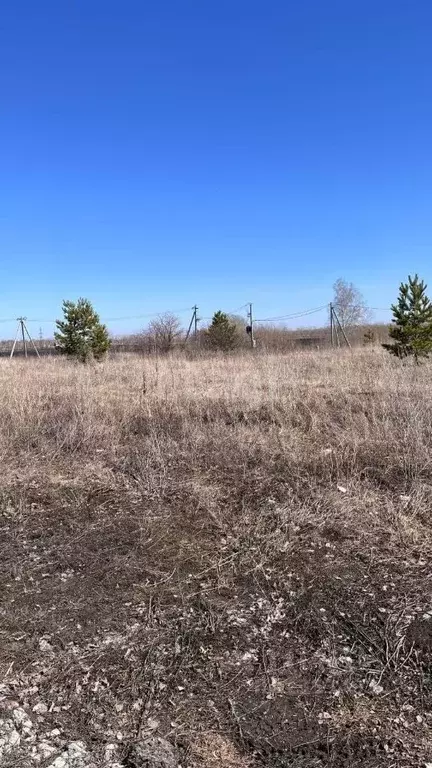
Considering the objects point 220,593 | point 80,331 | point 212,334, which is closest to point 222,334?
point 212,334

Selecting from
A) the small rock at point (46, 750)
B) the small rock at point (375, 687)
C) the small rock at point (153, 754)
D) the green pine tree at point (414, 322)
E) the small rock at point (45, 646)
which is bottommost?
the small rock at point (375, 687)

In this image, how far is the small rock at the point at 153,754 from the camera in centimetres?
177

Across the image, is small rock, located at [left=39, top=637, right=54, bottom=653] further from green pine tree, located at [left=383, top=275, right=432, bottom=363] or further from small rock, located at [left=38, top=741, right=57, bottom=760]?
green pine tree, located at [left=383, top=275, right=432, bottom=363]

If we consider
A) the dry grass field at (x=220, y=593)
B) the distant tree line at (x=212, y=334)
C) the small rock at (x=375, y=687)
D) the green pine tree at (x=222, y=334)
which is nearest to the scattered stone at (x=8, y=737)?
the dry grass field at (x=220, y=593)

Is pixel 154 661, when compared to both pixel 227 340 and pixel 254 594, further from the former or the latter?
pixel 227 340

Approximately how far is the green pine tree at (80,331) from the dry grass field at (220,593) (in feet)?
45.2

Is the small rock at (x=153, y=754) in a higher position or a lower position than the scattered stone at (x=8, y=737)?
lower

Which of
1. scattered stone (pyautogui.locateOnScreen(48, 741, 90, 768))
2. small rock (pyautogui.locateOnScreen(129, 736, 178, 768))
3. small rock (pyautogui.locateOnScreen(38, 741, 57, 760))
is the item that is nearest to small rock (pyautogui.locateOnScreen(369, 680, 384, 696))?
small rock (pyautogui.locateOnScreen(129, 736, 178, 768))

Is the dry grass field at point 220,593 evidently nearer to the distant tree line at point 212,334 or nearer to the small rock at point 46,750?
the small rock at point 46,750

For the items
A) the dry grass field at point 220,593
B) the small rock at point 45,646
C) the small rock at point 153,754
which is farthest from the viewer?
the small rock at point 45,646

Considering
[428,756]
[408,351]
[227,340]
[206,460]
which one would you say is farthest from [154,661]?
[227,340]

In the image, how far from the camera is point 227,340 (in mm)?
25344

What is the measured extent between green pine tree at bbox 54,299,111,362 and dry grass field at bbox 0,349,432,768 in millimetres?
13781

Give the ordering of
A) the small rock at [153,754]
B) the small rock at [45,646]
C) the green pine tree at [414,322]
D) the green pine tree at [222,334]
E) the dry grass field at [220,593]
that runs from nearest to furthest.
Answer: the small rock at [153,754], the dry grass field at [220,593], the small rock at [45,646], the green pine tree at [414,322], the green pine tree at [222,334]
